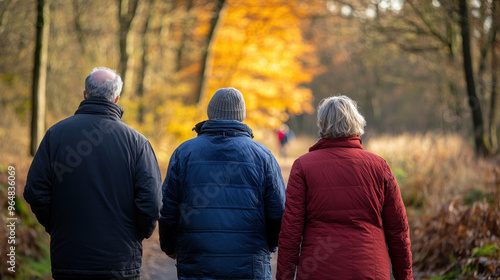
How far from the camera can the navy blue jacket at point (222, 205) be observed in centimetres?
371

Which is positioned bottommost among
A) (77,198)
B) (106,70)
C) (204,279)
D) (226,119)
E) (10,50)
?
(204,279)

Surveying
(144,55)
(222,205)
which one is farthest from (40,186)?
(144,55)

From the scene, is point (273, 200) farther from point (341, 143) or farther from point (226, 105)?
point (226, 105)

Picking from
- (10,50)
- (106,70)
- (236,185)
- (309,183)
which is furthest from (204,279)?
(10,50)

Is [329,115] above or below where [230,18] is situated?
below

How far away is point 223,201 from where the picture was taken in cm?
375

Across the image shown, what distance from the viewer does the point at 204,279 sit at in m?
3.69

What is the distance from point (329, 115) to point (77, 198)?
5.55 feet

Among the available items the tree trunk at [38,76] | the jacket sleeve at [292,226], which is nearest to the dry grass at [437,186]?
the tree trunk at [38,76]

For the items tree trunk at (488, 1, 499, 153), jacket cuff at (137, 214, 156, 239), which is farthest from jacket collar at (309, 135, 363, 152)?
tree trunk at (488, 1, 499, 153)

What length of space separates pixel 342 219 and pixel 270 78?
83.1ft

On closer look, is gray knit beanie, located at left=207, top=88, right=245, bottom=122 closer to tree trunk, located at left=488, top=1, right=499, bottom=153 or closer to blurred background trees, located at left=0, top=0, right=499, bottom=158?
A: blurred background trees, located at left=0, top=0, right=499, bottom=158

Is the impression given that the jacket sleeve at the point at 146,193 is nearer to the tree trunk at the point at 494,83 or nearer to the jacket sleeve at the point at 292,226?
the jacket sleeve at the point at 292,226

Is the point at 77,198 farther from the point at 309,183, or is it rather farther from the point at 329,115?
the point at 329,115
